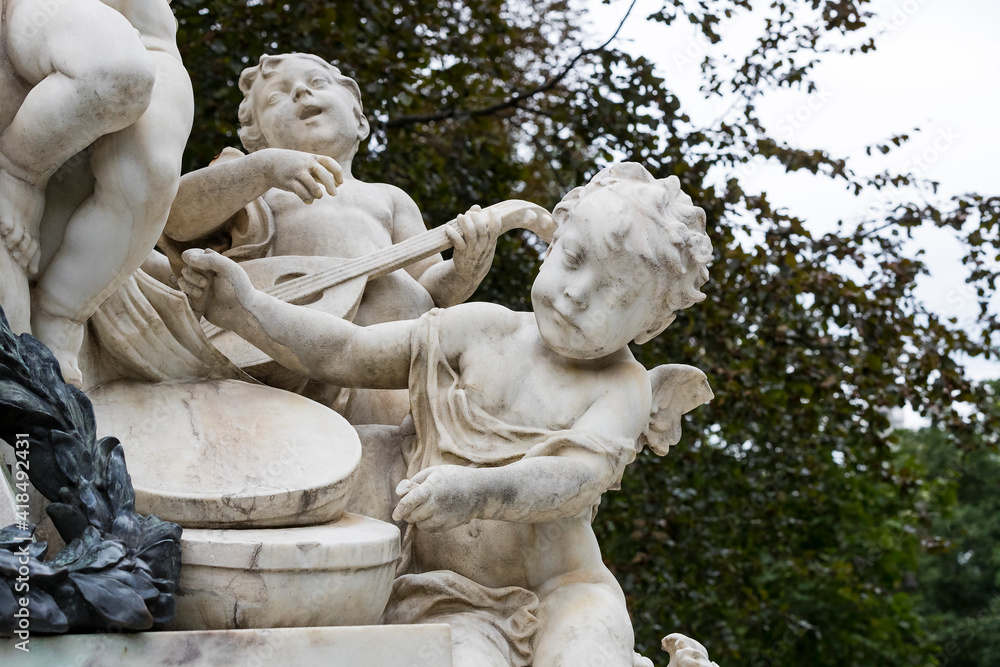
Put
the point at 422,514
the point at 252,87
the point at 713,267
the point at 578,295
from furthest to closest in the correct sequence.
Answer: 1. the point at 713,267
2. the point at 252,87
3. the point at 578,295
4. the point at 422,514

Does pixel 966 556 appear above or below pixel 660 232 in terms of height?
below

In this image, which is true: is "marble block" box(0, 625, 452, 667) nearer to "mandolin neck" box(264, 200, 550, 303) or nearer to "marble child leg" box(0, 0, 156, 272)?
"marble child leg" box(0, 0, 156, 272)

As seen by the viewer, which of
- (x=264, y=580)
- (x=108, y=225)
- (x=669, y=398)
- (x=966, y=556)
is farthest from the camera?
(x=966, y=556)

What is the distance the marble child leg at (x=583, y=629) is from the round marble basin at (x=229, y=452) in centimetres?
50

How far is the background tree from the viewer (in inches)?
262

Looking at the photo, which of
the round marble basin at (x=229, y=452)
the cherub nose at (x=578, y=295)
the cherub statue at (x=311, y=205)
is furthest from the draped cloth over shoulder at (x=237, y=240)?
the cherub nose at (x=578, y=295)

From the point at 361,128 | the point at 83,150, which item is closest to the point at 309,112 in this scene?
the point at 361,128

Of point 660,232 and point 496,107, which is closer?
point 660,232

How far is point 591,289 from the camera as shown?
2.54 metres

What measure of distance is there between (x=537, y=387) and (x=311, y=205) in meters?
1.02

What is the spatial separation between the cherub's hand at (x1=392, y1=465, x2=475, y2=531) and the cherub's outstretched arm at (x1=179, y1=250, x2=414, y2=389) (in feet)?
1.57

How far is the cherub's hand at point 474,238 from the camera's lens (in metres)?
3.12

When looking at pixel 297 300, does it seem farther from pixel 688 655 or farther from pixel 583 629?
pixel 688 655

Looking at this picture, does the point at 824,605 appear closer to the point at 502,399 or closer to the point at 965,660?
the point at 965,660
